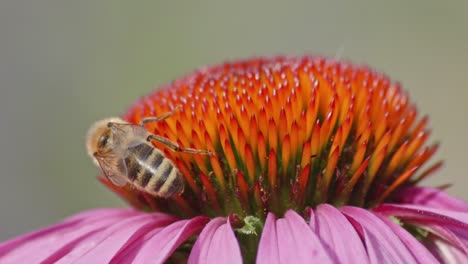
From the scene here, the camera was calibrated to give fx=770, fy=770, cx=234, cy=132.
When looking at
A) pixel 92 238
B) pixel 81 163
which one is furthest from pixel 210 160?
pixel 81 163

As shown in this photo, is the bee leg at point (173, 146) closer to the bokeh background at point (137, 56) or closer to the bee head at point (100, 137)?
the bee head at point (100, 137)

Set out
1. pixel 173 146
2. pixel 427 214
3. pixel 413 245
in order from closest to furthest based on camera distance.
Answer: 1. pixel 413 245
2. pixel 427 214
3. pixel 173 146

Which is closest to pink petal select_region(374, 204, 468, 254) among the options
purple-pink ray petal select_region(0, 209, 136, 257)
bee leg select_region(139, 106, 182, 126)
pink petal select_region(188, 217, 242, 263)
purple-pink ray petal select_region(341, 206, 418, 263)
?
purple-pink ray petal select_region(341, 206, 418, 263)

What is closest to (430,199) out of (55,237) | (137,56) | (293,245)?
(293,245)

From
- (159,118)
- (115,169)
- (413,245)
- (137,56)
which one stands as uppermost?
(159,118)

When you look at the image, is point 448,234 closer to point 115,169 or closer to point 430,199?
point 430,199

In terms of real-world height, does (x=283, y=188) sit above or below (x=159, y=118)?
below
